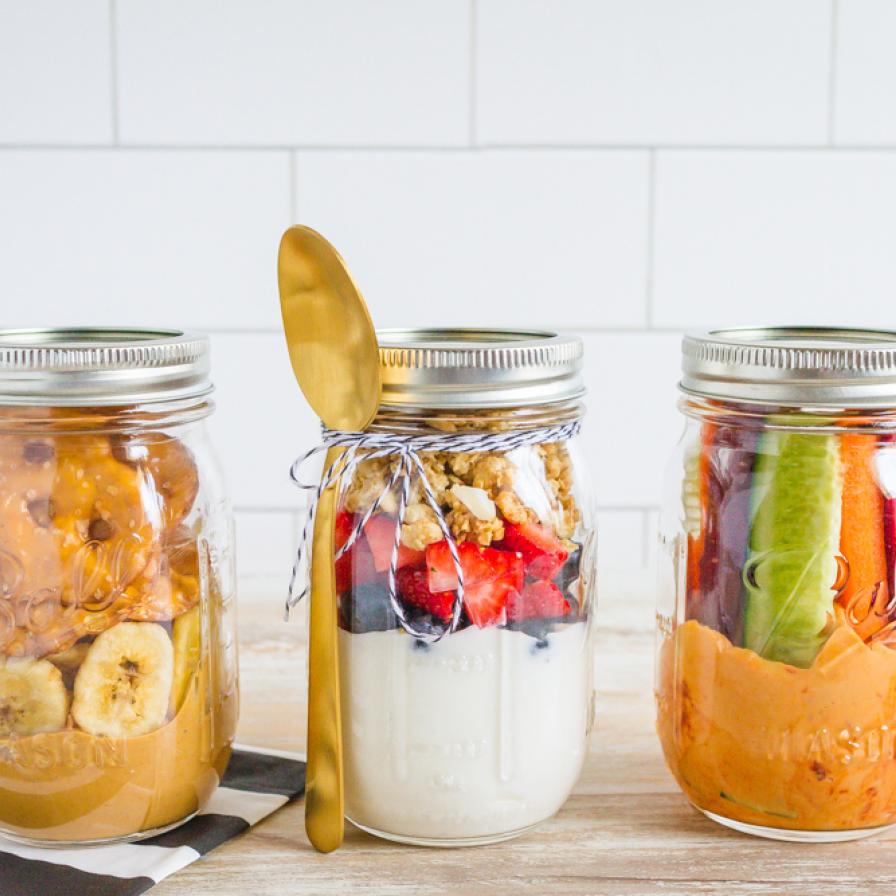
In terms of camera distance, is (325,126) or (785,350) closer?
(785,350)

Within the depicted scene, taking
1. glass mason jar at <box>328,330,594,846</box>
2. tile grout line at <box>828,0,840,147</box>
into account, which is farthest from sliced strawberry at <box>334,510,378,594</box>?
tile grout line at <box>828,0,840,147</box>

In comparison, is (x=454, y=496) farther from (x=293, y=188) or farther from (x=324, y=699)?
(x=293, y=188)

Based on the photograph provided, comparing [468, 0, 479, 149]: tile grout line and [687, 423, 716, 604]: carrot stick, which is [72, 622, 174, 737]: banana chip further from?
[468, 0, 479, 149]: tile grout line

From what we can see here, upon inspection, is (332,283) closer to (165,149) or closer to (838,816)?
(838,816)

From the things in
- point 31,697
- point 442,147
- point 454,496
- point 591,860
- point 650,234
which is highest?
point 442,147

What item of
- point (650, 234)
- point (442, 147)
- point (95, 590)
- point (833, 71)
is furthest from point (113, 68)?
point (95, 590)

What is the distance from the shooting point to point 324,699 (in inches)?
26.7

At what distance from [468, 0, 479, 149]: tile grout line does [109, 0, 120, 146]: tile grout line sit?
48 cm

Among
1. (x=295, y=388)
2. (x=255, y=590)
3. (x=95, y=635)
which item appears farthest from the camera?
(x=295, y=388)

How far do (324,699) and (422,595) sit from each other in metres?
0.10

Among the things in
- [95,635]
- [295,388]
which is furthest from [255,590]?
[95,635]

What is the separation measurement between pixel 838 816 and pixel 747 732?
0.25 ft

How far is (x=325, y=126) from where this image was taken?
1541 mm

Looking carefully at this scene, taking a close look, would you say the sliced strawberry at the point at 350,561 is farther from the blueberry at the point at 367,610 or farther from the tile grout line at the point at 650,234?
the tile grout line at the point at 650,234
